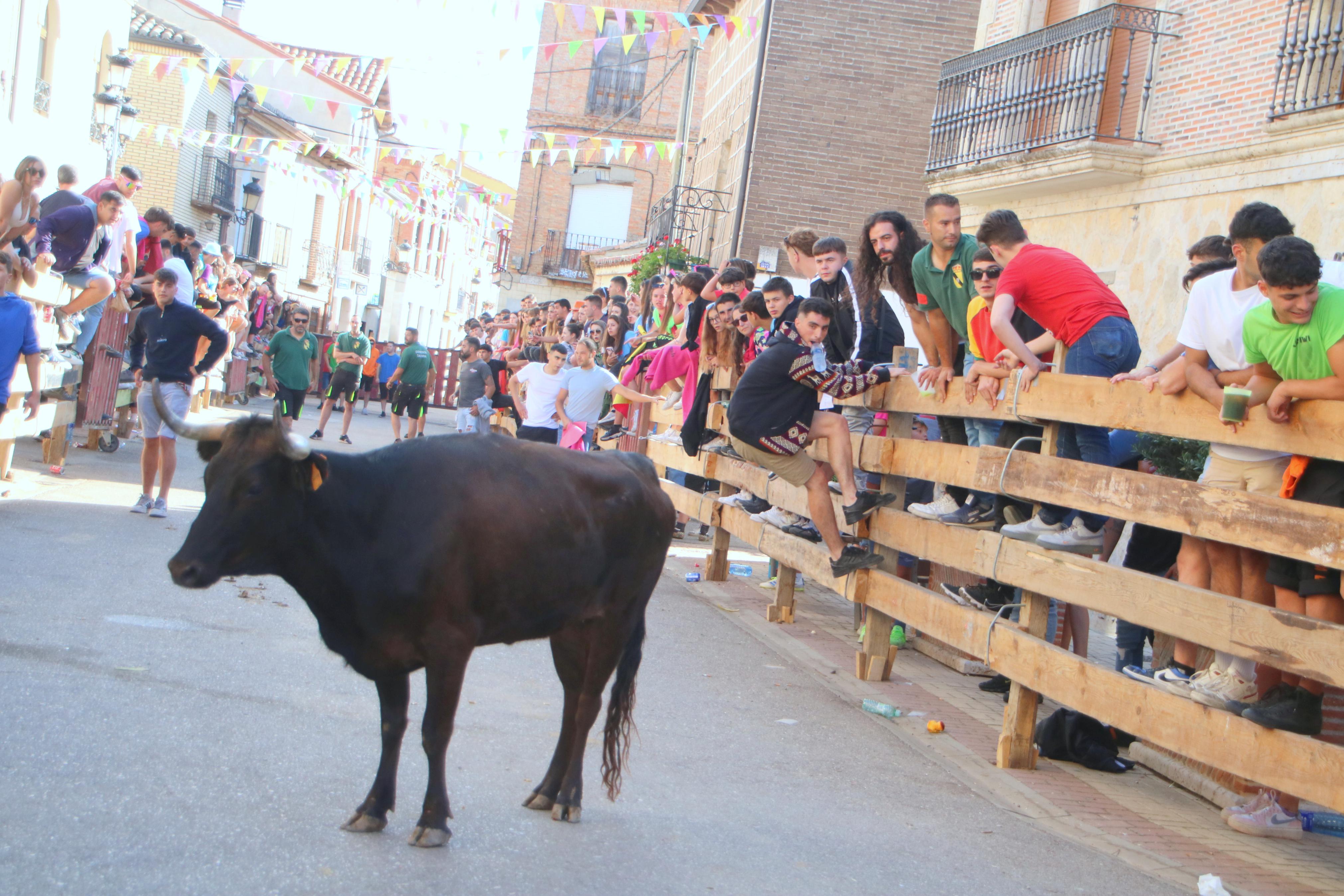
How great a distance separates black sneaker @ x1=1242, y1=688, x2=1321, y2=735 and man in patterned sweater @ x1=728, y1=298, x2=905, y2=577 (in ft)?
10.9

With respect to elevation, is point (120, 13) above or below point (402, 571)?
above

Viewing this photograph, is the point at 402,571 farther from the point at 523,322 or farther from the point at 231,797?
the point at 523,322

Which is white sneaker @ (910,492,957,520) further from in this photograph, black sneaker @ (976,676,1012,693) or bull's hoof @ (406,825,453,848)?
bull's hoof @ (406,825,453,848)

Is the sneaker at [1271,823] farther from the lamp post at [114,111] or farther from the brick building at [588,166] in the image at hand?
the brick building at [588,166]

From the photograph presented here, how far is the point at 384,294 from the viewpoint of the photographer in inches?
2589

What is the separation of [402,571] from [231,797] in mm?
1028

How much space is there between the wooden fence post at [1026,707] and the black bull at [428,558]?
2220 millimetres

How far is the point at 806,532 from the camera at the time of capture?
912cm

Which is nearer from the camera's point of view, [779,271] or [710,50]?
[779,271]

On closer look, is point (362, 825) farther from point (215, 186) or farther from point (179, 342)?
point (215, 186)

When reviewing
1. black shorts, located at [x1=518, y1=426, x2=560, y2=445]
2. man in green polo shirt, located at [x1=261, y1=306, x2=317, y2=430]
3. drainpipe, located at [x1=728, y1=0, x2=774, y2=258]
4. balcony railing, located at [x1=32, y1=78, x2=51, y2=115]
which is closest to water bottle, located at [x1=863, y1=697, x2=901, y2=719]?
black shorts, located at [x1=518, y1=426, x2=560, y2=445]

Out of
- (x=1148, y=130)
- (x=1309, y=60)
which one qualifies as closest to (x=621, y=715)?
(x=1309, y=60)

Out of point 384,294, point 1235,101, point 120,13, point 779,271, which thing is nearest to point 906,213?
point 779,271

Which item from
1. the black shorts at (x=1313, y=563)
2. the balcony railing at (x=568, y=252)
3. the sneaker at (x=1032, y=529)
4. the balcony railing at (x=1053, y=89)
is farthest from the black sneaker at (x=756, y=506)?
the balcony railing at (x=568, y=252)
